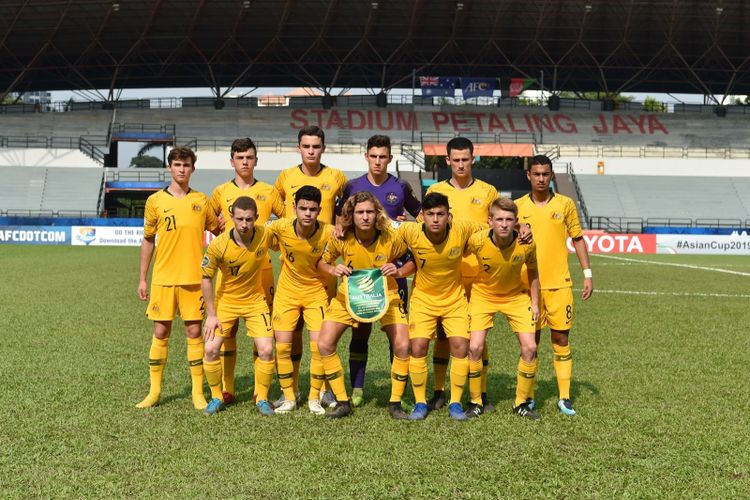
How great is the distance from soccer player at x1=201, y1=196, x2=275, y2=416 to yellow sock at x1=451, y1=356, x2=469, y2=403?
59.0 inches

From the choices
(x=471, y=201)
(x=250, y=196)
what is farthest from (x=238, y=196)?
(x=471, y=201)

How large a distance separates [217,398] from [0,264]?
60.4 ft

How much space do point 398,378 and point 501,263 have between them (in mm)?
1269

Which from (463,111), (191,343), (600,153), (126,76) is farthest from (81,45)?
(191,343)

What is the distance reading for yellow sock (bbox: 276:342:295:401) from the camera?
6.08 meters

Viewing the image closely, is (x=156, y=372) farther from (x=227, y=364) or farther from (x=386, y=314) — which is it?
(x=386, y=314)

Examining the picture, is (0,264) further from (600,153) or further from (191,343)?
(600,153)

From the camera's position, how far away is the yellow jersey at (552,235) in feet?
20.3

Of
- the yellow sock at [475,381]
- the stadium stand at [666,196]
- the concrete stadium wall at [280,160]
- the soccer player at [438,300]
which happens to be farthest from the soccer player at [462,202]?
the concrete stadium wall at [280,160]

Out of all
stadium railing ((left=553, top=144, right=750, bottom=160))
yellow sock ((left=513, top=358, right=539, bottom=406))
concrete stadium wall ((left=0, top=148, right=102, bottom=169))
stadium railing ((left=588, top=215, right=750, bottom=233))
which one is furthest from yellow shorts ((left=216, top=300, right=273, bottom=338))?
stadium railing ((left=553, top=144, right=750, bottom=160))

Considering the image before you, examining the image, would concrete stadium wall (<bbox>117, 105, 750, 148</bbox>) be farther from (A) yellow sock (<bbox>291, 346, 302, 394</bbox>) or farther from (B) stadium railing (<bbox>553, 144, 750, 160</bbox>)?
(A) yellow sock (<bbox>291, 346, 302, 394</bbox>)

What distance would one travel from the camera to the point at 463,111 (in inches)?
1996

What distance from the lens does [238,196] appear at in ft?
21.7

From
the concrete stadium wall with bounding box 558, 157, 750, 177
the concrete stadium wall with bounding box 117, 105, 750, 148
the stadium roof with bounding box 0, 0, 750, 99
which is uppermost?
the stadium roof with bounding box 0, 0, 750, 99
